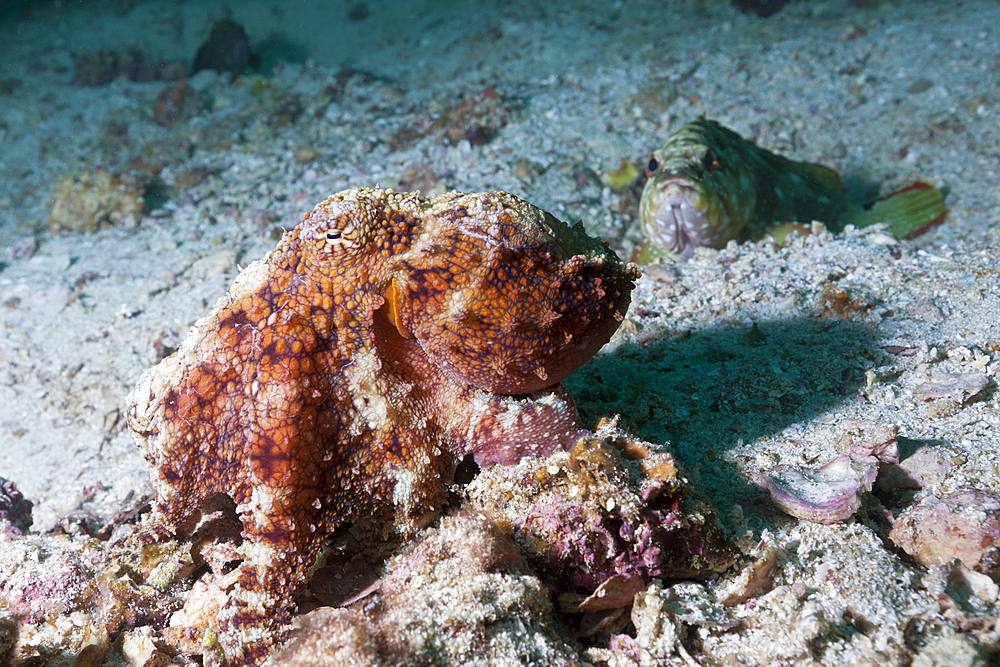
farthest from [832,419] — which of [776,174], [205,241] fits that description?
[205,241]

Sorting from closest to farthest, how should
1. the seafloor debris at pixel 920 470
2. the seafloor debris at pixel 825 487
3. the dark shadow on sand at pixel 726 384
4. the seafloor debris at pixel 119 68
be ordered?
the seafloor debris at pixel 825 487, the seafloor debris at pixel 920 470, the dark shadow on sand at pixel 726 384, the seafloor debris at pixel 119 68

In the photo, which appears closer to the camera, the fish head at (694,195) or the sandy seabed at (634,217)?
the sandy seabed at (634,217)

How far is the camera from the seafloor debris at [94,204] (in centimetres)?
788

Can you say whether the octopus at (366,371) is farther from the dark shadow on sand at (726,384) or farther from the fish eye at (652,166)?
the fish eye at (652,166)

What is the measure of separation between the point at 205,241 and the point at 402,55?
7943 millimetres

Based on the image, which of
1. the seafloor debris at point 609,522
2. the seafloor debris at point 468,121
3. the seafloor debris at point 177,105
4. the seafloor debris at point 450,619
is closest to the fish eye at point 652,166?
the seafloor debris at point 468,121

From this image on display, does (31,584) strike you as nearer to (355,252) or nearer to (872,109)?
(355,252)

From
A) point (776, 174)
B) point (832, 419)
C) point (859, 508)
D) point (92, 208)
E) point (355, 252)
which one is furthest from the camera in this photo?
point (92, 208)

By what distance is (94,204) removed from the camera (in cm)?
792

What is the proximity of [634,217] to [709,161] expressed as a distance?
4.63 feet

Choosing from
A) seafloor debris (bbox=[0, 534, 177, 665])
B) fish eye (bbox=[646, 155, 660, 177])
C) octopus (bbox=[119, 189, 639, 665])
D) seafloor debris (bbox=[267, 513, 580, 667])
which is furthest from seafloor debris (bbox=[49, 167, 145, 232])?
seafloor debris (bbox=[267, 513, 580, 667])

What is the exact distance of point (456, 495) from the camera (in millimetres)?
2189

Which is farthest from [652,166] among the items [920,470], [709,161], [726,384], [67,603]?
[67,603]

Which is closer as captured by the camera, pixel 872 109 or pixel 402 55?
pixel 872 109
